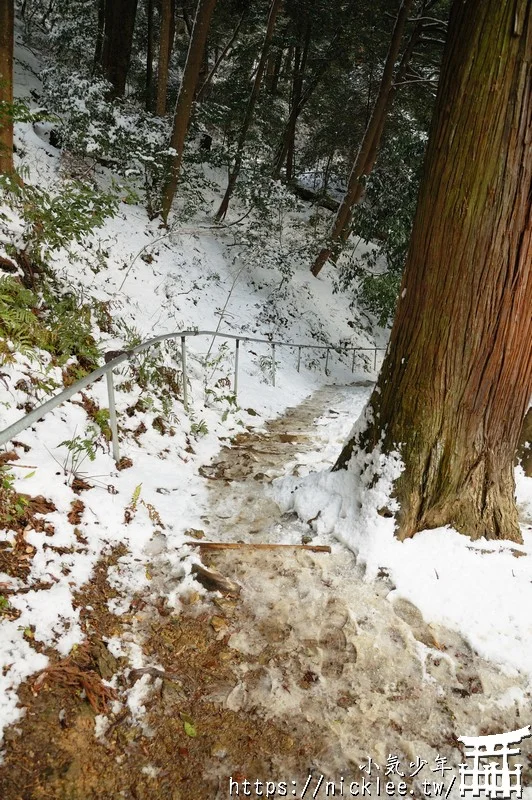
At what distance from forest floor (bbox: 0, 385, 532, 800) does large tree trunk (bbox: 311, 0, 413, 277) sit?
1204cm

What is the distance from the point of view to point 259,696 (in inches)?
78.8

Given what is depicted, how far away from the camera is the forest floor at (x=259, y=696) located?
5.47 ft

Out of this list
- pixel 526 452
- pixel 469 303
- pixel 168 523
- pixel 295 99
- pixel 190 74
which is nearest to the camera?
pixel 469 303

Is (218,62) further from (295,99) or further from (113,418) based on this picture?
(113,418)

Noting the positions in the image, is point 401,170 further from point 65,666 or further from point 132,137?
point 65,666

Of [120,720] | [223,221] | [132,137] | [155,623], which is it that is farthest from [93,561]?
[223,221]

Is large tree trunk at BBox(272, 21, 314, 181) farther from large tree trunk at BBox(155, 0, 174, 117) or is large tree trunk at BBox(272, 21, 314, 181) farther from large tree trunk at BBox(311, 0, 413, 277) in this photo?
large tree trunk at BBox(155, 0, 174, 117)

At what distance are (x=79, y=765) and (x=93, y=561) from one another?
3.44ft

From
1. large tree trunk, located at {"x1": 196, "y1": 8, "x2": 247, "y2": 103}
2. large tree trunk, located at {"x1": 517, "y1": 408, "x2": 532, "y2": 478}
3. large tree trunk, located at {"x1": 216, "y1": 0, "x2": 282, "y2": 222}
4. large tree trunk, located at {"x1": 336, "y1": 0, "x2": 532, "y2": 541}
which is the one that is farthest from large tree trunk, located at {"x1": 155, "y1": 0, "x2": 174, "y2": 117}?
large tree trunk, located at {"x1": 517, "y1": 408, "x2": 532, "y2": 478}

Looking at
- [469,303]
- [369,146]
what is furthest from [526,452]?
[369,146]

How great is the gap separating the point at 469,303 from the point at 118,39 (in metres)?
14.9

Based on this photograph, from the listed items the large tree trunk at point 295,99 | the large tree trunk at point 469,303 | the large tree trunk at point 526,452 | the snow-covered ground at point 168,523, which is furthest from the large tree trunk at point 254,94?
the large tree trunk at point 526,452

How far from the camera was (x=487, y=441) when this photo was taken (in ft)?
9.36

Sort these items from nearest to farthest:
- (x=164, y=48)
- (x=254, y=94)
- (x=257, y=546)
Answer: (x=257, y=546)
(x=164, y=48)
(x=254, y=94)
